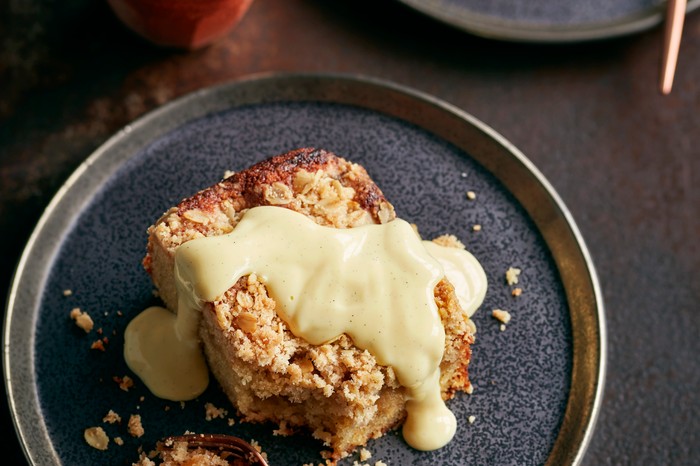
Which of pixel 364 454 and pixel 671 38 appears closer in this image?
pixel 364 454

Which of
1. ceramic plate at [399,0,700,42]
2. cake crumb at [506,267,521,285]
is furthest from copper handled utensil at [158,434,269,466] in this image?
ceramic plate at [399,0,700,42]

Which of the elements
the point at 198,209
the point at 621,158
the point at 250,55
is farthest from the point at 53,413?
the point at 621,158

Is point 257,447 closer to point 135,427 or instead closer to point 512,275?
point 135,427

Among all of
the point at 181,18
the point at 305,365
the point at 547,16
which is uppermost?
the point at 547,16

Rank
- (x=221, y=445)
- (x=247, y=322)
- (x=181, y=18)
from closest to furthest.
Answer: (x=247, y=322), (x=221, y=445), (x=181, y=18)

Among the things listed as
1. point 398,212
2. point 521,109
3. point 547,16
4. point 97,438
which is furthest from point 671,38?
point 97,438

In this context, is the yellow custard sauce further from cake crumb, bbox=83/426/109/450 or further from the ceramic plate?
the ceramic plate

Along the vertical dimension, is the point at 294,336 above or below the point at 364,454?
above
